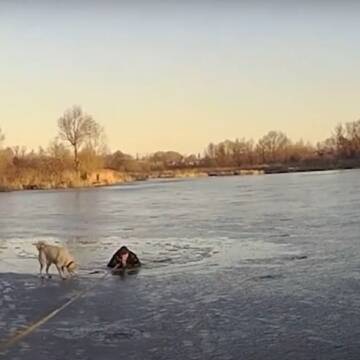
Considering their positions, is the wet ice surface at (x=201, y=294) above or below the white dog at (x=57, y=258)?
below

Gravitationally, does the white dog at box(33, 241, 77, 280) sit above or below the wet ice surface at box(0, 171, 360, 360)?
above

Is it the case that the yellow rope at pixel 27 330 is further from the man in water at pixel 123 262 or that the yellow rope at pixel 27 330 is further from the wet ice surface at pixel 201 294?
the man in water at pixel 123 262

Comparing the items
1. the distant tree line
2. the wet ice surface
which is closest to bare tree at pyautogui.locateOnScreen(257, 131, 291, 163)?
the distant tree line

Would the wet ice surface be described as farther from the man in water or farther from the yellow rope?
the man in water

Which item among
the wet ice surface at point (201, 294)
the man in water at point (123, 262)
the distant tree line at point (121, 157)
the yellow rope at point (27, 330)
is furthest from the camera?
the distant tree line at point (121, 157)

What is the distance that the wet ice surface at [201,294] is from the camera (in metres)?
6.11

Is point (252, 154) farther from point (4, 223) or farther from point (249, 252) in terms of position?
point (249, 252)

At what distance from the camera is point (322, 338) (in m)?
6.21

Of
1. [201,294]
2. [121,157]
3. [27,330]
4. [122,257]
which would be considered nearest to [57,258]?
[122,257]

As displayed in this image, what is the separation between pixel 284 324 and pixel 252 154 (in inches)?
3840

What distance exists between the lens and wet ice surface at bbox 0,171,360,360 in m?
6.11

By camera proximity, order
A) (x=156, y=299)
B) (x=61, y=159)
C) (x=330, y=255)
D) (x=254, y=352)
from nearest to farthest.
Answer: (x=254, y=352)
(x=156, y=299)
(x=330, y=255)
(x=61, y=159)

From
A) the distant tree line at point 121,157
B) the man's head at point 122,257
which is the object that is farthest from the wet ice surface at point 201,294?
the distant tree line at point 121,157

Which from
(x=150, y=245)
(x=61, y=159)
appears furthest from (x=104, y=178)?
(x=150, y=245)
